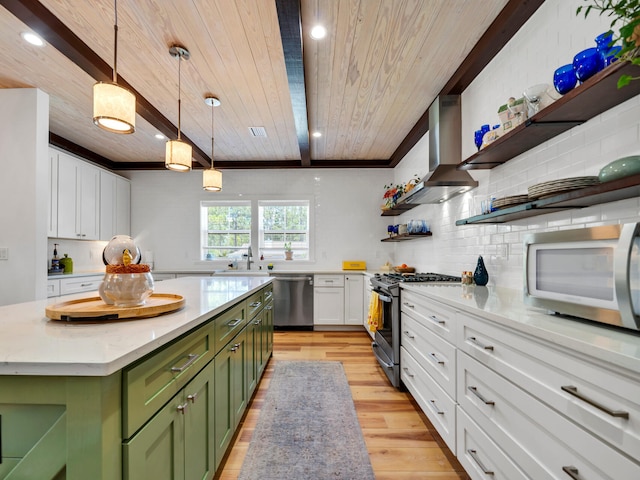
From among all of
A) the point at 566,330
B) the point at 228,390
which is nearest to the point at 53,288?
the point at 228,390

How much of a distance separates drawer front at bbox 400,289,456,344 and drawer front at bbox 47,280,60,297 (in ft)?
12.4

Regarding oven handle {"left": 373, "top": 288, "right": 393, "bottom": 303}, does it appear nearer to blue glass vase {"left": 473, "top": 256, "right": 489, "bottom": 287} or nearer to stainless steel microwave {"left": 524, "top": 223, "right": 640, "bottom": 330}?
blue glass vase {"left": 473, "top": 256, "right": 489, "bottom": 287}

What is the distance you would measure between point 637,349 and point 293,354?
3.19 meters

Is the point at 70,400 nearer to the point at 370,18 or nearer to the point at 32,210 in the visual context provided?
the point at 370,18

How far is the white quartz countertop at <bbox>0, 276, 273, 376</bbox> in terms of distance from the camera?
0.71 meters

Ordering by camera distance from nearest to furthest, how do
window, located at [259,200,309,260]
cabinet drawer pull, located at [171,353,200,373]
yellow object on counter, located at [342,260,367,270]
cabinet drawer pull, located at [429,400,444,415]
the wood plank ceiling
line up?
cabinet drawer pull, located at [171,353,200,373], cabinet drawer pull, located at [429,400,444,415], the wood plank ceiling, yellow object on counter, located at [342,260,367,270], window, located at [259,200,309,260]

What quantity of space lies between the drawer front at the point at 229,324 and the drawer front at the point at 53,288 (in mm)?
2729

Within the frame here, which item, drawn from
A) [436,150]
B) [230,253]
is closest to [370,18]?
[436,150]

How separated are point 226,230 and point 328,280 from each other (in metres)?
2.04

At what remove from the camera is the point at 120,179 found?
4953 millimetres

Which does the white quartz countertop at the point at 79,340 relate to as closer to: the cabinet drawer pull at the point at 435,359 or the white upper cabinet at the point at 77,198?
the cabinet drawer pull at the point at 435,359

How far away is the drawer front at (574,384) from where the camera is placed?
2.37 ft

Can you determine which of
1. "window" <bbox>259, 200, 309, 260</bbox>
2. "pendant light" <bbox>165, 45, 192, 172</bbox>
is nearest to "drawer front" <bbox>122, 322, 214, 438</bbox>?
"pendant light" <bbox>165, 45, 192, 172</bbox>

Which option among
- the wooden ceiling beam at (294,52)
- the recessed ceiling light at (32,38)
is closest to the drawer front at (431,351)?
the wooden ceiling beam at (294,52)
